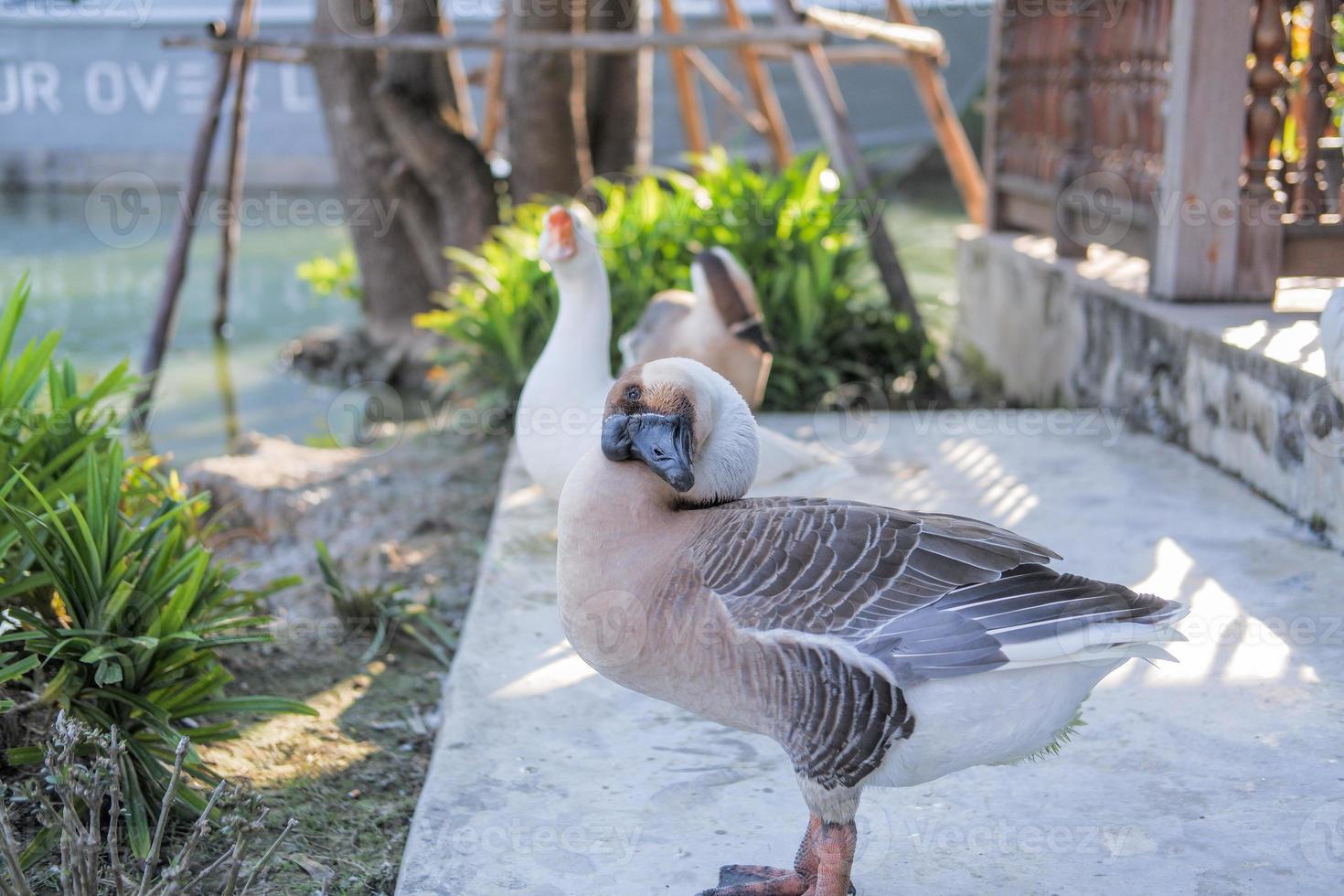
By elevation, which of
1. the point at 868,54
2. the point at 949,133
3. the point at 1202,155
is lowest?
the point at 949,133

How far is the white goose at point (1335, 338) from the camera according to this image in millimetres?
3404

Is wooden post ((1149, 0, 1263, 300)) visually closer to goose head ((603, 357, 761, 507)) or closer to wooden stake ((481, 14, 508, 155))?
goose head ((603, 357, 761, 507))

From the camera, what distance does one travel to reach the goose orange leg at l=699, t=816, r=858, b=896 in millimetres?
2217

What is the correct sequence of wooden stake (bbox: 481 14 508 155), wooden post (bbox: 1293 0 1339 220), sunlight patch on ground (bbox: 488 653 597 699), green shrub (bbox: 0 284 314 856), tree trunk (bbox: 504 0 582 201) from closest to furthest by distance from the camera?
green shrub (bbox: 0 284 314 856) → sunlight patch on ground (bbox: 488 653 597 699) → wooden post (bbox: 1293 0 1339 220) → tree trunk (bbox: 504 0 582 201) → wooden stake (bbox: 481 14 508 155)

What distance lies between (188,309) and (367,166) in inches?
158

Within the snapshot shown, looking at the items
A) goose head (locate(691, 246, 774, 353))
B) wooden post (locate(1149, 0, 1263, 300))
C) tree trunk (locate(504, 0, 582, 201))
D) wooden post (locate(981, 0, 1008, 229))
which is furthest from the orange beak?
wooden post (locate(981, 0, 1008, 229))

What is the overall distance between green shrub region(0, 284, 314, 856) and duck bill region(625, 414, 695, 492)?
4.28 ft

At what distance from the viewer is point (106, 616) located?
2908 mm

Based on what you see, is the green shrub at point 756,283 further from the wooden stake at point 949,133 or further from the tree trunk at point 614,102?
the tree trunk at point 614,102

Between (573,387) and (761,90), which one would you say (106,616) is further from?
(761,90)

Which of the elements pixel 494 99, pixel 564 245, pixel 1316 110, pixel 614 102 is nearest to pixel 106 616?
pixel 564 245

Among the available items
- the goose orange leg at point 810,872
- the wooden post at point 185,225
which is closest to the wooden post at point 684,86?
the wooden post at point 185,225

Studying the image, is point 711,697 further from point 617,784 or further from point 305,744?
point 305,744

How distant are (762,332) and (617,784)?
2.67 meters
